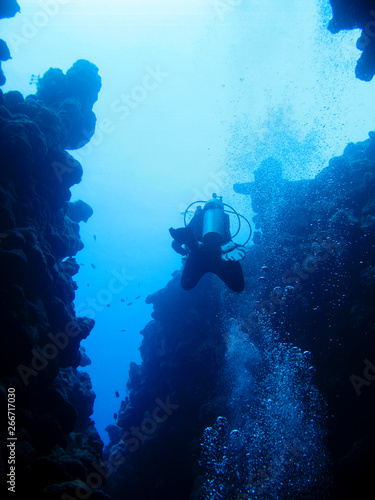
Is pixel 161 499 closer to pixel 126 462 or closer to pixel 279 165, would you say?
pixel 126 462

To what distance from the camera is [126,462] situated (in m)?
13.7

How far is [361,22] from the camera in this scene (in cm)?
1020

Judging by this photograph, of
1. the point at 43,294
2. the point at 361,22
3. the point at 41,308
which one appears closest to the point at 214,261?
the point at 41,308

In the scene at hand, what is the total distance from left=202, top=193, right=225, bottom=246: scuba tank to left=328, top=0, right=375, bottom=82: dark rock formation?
26.4 feet

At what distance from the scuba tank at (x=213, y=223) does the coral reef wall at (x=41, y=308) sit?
17.7 ft

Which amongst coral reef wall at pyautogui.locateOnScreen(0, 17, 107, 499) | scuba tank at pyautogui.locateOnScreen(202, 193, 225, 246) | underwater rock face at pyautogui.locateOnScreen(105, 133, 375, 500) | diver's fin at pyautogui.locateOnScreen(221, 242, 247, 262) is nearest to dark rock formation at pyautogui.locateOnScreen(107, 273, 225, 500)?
underwater rock face at pyautogui.locateOnScreen(105, 133, 375, 500)

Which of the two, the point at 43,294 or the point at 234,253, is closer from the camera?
the point at 234,253

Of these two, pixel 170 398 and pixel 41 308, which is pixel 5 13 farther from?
pixel 170 398

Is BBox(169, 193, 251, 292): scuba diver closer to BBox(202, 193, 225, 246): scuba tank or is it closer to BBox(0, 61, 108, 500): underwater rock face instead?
BBox(202, 193, 225, 246): scuba tank

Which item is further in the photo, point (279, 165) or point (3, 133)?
point (279, 165)

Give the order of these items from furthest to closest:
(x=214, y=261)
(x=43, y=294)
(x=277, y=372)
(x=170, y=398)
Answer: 1. (x=170, y=398)
2. (x=277, y=372)
3. (x=43, y=294)
4. (x=214, y=261)

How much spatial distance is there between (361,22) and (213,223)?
956 centimetres

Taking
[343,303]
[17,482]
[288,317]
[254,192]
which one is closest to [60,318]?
[17,482]

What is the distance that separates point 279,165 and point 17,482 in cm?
2261
